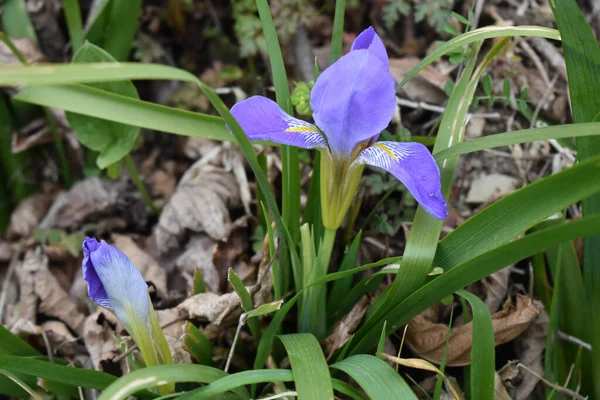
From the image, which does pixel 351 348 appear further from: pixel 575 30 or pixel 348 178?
pixel 575 30

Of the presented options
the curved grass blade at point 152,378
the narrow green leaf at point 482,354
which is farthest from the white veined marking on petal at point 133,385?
the narrow green leaf at point 482,354

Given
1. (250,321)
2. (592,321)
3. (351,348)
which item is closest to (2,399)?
(250,321)

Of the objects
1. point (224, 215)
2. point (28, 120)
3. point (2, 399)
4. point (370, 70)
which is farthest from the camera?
point (28, 120)

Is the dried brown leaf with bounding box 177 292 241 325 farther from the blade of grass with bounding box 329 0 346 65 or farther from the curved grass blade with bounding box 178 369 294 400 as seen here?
the blade of grass with bounding box 329 0 346 65

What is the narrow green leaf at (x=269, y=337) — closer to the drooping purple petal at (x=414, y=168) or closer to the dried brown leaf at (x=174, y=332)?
the dried brown leaf at (x=174, y=332)

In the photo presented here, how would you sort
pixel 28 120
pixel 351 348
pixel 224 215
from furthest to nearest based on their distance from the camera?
pixel 28 120 → pixel 224 215 → pixel 351 348

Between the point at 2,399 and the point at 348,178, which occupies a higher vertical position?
the point at 348,178

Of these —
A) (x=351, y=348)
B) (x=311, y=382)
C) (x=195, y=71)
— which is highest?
(x=195, y=71)

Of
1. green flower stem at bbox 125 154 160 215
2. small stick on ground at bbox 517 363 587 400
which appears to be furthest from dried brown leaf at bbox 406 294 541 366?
green flower stem at bbox 125 154 160 215
